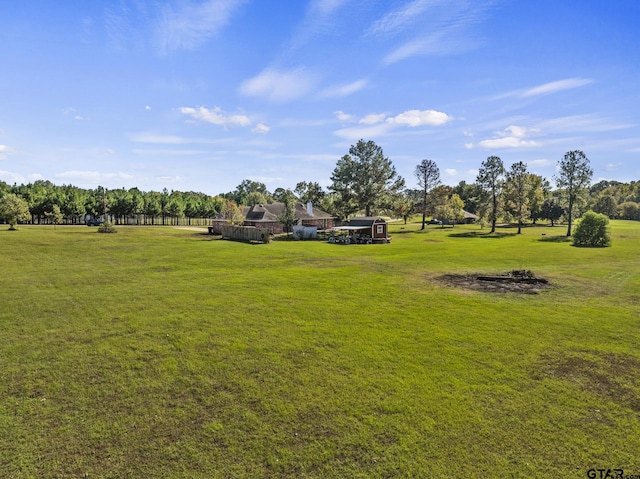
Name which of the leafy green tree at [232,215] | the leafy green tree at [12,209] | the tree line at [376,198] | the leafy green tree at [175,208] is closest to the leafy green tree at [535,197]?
the tree line at [376,198]

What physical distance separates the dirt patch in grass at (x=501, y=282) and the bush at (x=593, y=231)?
31113mm

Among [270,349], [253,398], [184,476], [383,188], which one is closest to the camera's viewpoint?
[184,476]

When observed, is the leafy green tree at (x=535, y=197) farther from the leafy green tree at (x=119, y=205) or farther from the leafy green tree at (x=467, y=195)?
the leafy green tree at (x=119, y=205)

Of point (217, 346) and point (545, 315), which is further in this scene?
point (545, 315)

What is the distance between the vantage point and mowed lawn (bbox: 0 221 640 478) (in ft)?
23.9

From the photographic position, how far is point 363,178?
72.9 metres

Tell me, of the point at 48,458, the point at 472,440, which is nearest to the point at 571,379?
the point at 472,440

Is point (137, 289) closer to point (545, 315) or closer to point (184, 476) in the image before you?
point (184, 476)

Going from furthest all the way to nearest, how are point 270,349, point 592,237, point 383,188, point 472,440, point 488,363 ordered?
1. point 383,188
2. point 592,237
3. point 270,349
4. point 488,363
5. point 472,440

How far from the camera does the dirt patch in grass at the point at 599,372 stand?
9.65 meters

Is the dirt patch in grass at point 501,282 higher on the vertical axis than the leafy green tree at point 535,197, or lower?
lower

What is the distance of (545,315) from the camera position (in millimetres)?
16484

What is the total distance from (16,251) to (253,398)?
37.0m

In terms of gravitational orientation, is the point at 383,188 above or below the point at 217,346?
above
